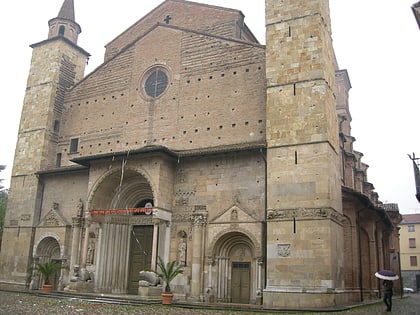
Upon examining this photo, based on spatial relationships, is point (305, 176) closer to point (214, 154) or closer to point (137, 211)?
point (214, 154)

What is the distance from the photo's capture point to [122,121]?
898 inches

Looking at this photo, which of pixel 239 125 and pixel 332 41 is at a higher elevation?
pixel 332 41

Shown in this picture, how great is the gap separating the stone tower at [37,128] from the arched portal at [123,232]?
15.6ft

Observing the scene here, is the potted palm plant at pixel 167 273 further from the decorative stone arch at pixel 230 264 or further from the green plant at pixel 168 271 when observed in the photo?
the decorative stone arch at pixel 230 264

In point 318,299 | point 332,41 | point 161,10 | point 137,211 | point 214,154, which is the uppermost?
point 161,10

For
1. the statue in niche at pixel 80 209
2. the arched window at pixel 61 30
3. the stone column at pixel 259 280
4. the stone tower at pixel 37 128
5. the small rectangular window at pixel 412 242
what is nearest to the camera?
the stone column at pixel 259 280

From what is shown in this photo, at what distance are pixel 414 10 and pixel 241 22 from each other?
485 inches

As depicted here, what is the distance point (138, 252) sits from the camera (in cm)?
2108

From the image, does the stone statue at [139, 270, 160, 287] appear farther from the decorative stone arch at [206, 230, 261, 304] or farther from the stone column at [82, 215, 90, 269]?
the stone column at [82, 215, 90, 269]

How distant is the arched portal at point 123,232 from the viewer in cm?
2050

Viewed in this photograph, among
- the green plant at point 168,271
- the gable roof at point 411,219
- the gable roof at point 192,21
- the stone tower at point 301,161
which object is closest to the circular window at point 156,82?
the gable roof at point 192,21

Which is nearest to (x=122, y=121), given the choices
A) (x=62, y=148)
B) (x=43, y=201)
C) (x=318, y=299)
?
(x=62, y=148)

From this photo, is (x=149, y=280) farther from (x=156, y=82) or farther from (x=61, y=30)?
(x=61, y=30)

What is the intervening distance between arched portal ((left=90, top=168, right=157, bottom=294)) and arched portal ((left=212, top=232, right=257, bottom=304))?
12.1 ft
